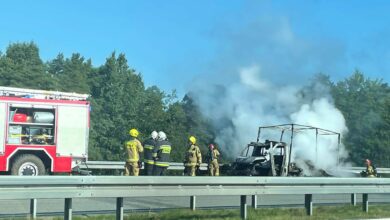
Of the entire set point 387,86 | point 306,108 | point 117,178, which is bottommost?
point 117,178

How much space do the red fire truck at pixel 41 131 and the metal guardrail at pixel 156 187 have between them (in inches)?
310

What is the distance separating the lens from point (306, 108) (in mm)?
26594

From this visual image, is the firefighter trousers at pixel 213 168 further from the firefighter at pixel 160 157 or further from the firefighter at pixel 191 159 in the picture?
the firefighter at pixel 160 157

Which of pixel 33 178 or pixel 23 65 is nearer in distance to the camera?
pixel 33 178

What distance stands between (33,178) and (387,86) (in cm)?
7068

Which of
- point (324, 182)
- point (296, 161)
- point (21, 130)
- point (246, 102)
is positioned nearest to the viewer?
point (324, 182)

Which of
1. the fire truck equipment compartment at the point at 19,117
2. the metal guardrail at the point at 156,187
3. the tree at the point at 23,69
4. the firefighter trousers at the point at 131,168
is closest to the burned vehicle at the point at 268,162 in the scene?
the firefighter trousers at the point at 131,168

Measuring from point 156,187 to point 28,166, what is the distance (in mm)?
9366

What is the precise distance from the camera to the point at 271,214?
10.9 m

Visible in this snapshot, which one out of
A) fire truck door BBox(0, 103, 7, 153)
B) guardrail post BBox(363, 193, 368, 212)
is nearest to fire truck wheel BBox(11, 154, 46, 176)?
fire truck door BBox(0, 103, 7, 153)

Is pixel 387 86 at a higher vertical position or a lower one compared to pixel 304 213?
higher

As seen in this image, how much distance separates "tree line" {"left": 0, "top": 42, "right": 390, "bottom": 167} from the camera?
40812mm

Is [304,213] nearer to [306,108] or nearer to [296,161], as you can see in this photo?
[296,161]

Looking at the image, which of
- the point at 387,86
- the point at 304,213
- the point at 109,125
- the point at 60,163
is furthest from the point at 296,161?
the point at 387,86
